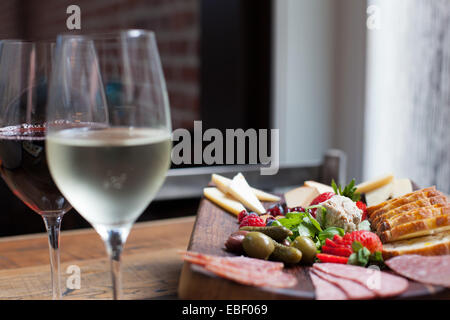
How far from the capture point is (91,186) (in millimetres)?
447

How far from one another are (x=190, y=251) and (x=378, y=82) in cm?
208

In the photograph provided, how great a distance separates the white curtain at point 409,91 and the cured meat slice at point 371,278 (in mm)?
1856

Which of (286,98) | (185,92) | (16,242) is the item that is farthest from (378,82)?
(16,242)

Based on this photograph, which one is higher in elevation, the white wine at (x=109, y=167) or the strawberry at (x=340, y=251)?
the white wine at (x=109, y=167)

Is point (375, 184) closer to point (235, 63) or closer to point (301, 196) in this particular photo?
point (301, 196)

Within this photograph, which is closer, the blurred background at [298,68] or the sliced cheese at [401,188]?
the sliced cheese at [401,188]

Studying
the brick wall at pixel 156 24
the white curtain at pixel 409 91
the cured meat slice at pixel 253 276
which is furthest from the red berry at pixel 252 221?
the brick wall at pixel 156 24

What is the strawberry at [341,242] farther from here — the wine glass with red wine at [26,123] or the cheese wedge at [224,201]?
the wine glass with red wine at [26,123]

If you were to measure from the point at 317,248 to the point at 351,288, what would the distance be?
196 mm

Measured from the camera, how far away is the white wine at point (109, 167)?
0.44 metres

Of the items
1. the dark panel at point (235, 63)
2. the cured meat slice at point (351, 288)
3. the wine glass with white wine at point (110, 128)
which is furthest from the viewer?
the dark panel at point (235, 63)

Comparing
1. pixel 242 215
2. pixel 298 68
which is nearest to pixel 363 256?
pixel 242 215

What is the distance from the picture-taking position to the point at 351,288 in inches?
23.3

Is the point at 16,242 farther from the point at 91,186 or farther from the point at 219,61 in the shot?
the point at 219,61
